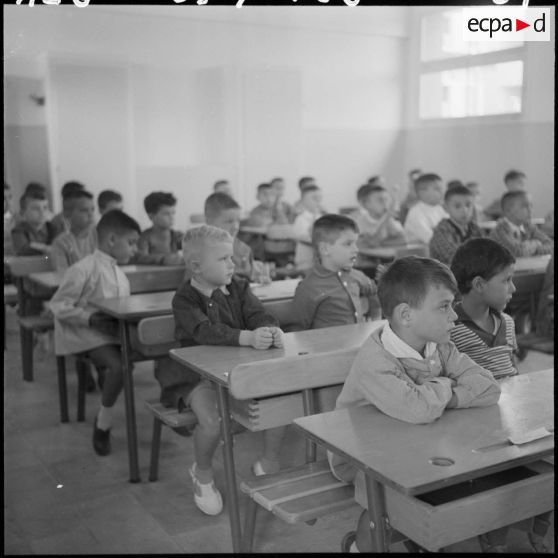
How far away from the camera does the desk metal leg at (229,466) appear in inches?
88.4

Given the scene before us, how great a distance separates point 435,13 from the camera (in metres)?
10.5

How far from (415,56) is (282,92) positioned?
2.11 meters

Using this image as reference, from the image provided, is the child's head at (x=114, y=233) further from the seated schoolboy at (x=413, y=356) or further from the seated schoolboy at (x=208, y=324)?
the seated schoolboy at (x=413, y=356)

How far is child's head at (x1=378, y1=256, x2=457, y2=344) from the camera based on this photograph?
185 cm

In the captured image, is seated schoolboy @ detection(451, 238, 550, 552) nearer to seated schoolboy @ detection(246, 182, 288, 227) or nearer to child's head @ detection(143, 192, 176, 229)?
child's head @ detection(143, 192, 176, 229)

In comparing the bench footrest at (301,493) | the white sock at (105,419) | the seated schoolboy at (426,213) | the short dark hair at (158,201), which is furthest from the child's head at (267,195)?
the bench footrest at (301,493)

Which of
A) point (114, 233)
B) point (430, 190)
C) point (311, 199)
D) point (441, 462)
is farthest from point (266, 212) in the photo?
point (441, 462)

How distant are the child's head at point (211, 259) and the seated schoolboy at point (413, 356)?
826 mm

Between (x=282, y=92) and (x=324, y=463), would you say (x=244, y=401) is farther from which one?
(x=282, y=92)

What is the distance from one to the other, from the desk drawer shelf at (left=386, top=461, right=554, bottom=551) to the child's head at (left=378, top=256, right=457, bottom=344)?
362mm

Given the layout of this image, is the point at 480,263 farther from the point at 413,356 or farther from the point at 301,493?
the point at 301,493

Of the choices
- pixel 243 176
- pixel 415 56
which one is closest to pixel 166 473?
pixel 243 176

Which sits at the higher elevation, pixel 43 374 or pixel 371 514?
pixel 371 514

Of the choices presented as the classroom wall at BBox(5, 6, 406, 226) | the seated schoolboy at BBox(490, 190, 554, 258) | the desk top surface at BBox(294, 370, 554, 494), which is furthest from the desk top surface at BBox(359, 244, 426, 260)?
the classroom wall at BBox(5, 6, 406, 226)
